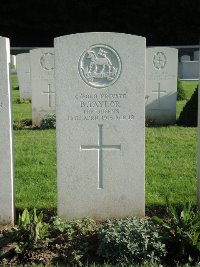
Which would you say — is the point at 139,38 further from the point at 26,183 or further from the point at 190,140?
the point at 190,140

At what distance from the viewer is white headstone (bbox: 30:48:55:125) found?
10.3m

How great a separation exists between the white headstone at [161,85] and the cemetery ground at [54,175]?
87cm

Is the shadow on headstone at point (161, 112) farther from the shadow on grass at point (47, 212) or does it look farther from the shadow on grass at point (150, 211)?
the shadow on grass at point (47, 212)

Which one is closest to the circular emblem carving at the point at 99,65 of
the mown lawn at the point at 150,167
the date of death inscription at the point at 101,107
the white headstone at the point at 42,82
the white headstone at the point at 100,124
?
the white headstone at the point at 100,124

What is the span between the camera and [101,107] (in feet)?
15.6

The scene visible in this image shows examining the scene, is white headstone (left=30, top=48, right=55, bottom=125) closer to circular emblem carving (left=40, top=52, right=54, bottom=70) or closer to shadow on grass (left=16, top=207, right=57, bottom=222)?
circular emblem carving (left=40, top=52, right=54, bottom=70)

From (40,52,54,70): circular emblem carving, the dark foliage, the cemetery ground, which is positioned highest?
(40,52,54,70): circular emblem carving

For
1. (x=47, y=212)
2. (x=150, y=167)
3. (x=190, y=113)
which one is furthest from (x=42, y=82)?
(x=47, y=212)

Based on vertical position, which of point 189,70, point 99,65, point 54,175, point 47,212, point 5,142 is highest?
point 189,70

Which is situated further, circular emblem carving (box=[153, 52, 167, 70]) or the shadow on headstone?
the shadow on headstone

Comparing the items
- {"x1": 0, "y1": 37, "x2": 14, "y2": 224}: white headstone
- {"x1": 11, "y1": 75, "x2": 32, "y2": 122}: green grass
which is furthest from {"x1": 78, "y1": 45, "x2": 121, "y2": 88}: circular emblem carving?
{"x1": 11, "y1": 75, "x2": 32, "y2": 122}: green grass

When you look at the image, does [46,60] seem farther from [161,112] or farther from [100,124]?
[100,124]

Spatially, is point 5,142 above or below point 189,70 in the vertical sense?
below

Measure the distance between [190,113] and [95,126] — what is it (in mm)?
6131
